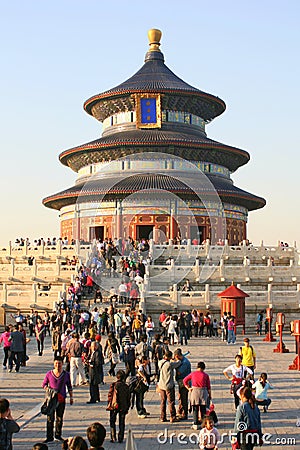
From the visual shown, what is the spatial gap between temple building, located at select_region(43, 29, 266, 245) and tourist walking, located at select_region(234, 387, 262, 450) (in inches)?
1566

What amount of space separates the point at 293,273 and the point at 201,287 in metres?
4.67

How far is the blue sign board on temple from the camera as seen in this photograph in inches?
2192

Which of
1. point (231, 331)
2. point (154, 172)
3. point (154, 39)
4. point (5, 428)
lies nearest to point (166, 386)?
point (5, 428)

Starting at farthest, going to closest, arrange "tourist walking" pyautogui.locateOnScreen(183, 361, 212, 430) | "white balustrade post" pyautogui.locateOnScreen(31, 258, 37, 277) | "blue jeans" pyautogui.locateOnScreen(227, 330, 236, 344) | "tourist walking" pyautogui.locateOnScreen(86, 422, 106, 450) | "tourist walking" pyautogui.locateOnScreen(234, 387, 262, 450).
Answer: "white balustrade post" pyautogui.locateOnScreen(31, 258, 37, 277) < "blue jeans" pyautogui.locateOnScreen(227, 330, 236, 344) < "tourist walking" pyautogui.locateOnScreen(183, 361, 212, 430) < "tourist walking" pyautogui.locateOnScreen(234, 387, 262, 450) < "tourist walking" pyautogui.locateOnScreen(86, 422, 106, 450)

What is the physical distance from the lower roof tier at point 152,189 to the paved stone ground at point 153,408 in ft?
94.7

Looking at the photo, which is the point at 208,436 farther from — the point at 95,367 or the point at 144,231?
the point at 144,231

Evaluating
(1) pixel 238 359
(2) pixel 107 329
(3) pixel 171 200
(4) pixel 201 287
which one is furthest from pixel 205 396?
(3) pixel 171 200

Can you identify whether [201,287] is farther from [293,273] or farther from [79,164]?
[79,164]

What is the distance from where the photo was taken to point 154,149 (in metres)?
53.7

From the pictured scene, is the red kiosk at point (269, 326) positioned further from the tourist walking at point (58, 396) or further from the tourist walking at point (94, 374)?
the tourist walking at point (58, 396)

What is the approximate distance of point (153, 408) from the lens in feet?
48.8

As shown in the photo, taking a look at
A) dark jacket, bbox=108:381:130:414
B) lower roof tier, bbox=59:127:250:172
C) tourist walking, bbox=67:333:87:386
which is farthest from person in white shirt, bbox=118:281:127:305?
lower roof tier, bbox=59:127:250:172

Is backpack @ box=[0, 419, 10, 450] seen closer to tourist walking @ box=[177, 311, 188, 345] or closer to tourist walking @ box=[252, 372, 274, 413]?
tourist walking @ box=[252, 372, 274, 413]

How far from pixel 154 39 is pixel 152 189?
57.4 ft
